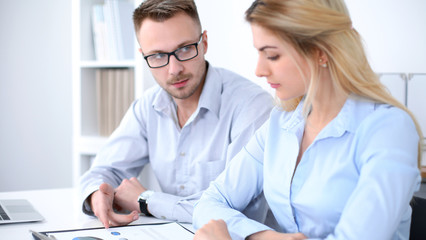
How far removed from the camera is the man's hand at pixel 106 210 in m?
1.36

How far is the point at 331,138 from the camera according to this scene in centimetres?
107

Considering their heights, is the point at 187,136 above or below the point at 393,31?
below

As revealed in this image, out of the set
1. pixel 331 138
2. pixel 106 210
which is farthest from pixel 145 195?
pixel 331 138

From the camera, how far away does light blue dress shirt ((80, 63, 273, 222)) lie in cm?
168

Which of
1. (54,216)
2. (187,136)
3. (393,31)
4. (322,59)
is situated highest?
(393,31)

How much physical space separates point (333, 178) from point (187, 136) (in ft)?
2.67

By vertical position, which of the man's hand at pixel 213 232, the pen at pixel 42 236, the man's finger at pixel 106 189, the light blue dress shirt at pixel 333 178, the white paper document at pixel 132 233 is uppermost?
the light blue dress shirt at pixel 333 178

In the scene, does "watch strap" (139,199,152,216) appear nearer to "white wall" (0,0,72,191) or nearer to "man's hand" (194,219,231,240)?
"man's hand" (194,219,231,240)

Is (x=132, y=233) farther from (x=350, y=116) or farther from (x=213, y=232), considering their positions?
(x=350, y=116)

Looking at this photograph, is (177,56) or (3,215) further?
(177,56)

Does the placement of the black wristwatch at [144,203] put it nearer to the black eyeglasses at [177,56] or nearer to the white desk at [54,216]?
the white desk at [54,216]

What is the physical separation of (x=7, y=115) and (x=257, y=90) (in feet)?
6.57

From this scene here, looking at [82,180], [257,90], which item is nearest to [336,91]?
[257,90]

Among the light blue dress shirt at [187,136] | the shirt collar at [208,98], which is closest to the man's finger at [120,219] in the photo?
the light blue dress shirt at [187,136]
